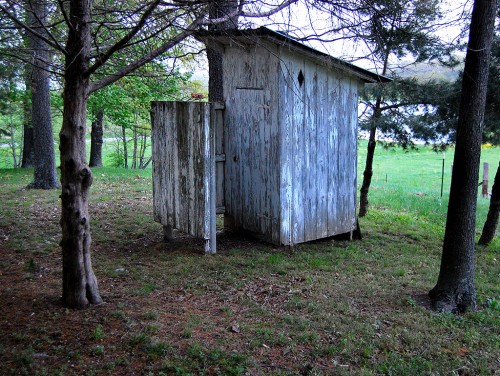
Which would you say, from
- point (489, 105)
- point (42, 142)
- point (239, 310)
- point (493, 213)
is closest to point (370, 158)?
point (489, 105)

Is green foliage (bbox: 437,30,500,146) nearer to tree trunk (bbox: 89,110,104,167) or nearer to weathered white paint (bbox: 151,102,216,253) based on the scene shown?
weathered white paint (bbox: 151,102,216,253)

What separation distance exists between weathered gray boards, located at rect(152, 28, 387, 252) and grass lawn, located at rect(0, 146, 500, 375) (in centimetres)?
51

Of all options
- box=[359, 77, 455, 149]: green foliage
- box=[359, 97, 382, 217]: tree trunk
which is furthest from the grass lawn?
box=[359, 77, 455, 149]: green foliage

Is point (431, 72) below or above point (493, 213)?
above

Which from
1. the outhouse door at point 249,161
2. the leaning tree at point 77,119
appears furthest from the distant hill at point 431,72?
the leaning tree at point 77,119

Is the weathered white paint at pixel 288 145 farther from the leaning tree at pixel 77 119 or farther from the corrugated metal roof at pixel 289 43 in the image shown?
the leaning tree at pixel 77 119

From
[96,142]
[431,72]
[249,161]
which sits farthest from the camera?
[96,142]

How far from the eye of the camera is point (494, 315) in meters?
4.93

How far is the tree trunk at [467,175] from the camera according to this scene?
488cm

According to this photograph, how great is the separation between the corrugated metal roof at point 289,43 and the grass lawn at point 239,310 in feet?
9.17

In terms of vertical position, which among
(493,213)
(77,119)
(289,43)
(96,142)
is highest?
(289,43)

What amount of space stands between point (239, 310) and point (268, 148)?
305 cm

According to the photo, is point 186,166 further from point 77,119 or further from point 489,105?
point 489,105

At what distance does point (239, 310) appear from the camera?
16.1 ft
